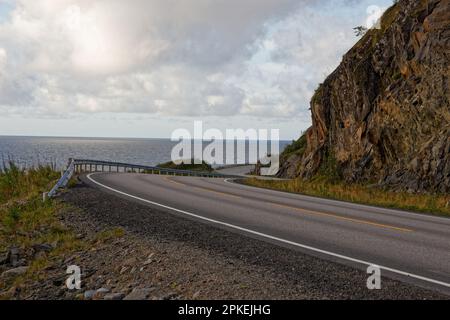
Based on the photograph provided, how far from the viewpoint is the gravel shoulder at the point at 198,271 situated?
609cm

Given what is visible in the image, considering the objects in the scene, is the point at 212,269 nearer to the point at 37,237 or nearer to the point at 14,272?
the point at 14,272

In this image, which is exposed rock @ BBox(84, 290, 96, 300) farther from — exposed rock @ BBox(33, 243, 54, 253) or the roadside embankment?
exposed rock @ BBox(33, 243, 54, 253)

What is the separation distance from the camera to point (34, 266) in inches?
338

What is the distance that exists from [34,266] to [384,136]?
18.5 m

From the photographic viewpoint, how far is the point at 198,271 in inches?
276

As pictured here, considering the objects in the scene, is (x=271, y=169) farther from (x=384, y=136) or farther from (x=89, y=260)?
(x=89, y=260)

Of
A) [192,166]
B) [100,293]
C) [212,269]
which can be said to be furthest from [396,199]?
[192,166]

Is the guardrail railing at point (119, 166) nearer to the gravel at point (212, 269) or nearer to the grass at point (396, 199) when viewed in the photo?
the grass at point (396, 199)

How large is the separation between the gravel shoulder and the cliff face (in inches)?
480

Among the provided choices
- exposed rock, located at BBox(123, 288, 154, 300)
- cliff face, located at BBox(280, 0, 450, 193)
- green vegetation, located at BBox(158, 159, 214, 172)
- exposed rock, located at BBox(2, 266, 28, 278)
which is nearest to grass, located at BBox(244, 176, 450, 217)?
cliff face, located at BBox(280, 0, 450, 193)

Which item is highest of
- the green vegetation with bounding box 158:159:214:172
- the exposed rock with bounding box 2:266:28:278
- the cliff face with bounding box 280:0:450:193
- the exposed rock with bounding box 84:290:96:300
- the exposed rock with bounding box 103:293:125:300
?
the cliff face with bounding box 280:0:450:193

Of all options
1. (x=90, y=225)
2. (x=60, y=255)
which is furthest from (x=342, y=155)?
(x=60, y=255)

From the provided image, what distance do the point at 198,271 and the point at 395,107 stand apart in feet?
58.5

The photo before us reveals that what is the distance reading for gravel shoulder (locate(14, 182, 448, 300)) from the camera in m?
6.09
